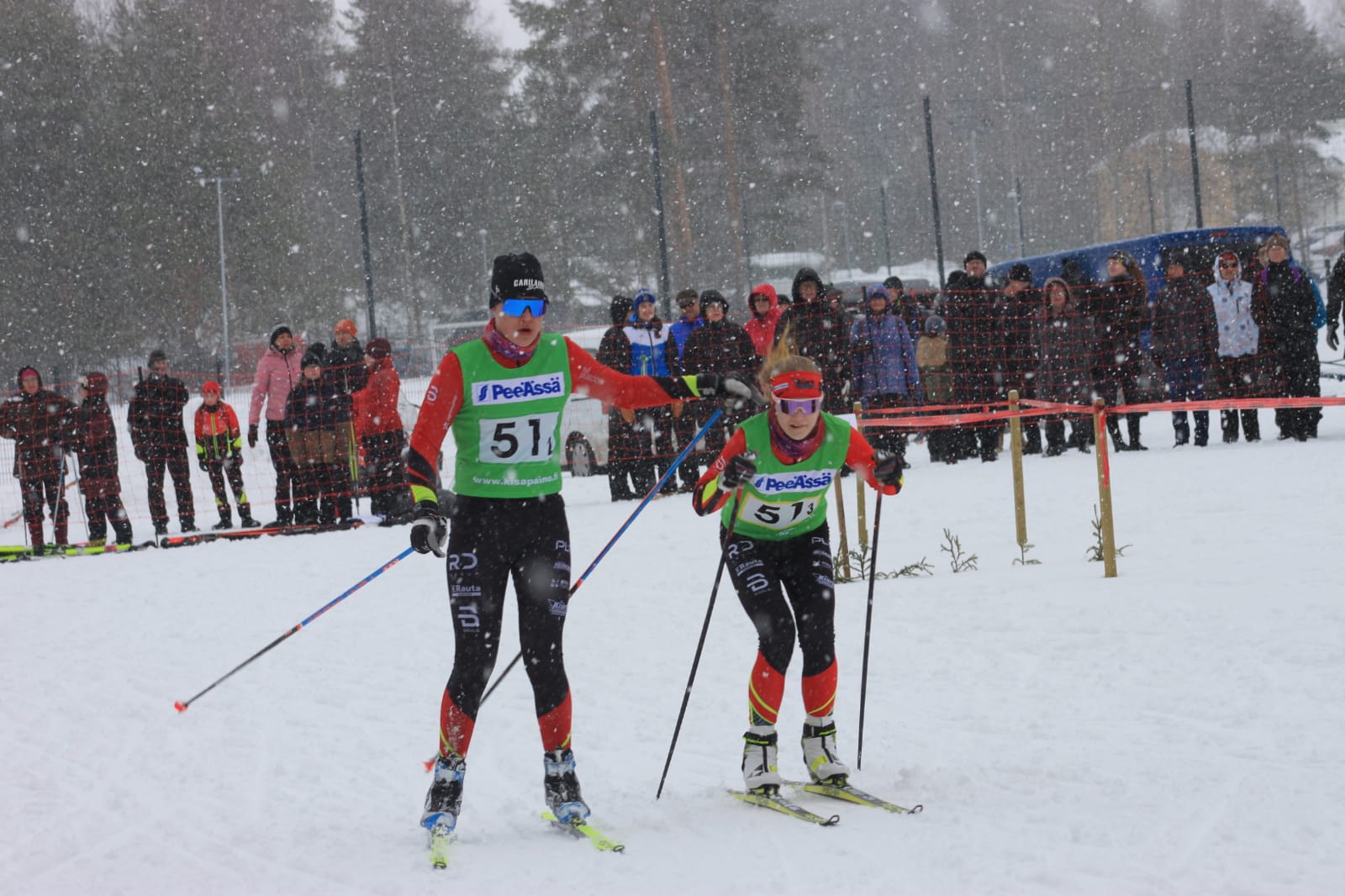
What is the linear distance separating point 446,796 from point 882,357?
29.9ft

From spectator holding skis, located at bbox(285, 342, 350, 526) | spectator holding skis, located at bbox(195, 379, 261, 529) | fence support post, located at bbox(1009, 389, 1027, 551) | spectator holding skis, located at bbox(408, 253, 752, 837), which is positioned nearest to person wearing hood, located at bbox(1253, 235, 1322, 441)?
fence support post, located at bbox(1009, 389, 1027, 551)

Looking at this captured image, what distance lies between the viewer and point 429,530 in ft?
13.9

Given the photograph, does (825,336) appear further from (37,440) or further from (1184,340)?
(37,440)

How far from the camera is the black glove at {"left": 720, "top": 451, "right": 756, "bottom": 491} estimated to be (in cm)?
449

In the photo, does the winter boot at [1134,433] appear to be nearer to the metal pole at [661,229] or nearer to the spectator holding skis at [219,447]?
the metal pole at [661,229]

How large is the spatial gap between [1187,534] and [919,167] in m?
53.6

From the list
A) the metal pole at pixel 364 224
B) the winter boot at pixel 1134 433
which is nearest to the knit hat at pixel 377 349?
the metal pole at pixel 364 224

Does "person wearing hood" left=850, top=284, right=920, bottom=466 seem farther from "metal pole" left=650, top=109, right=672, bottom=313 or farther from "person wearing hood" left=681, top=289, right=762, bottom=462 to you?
"metal pole" left=650, top=109, right=672, bottom=313

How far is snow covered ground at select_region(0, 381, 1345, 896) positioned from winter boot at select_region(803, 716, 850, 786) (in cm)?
10

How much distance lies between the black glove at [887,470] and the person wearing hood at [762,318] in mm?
7650

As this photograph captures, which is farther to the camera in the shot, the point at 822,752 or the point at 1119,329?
the point at 1119,329

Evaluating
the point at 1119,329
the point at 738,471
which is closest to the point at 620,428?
the point at 1119,329

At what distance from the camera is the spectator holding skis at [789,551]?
4680 mm

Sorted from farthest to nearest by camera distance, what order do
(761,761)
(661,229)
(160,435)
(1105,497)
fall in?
(661,229) → (160,435) → (1105,497) → (761,761)
